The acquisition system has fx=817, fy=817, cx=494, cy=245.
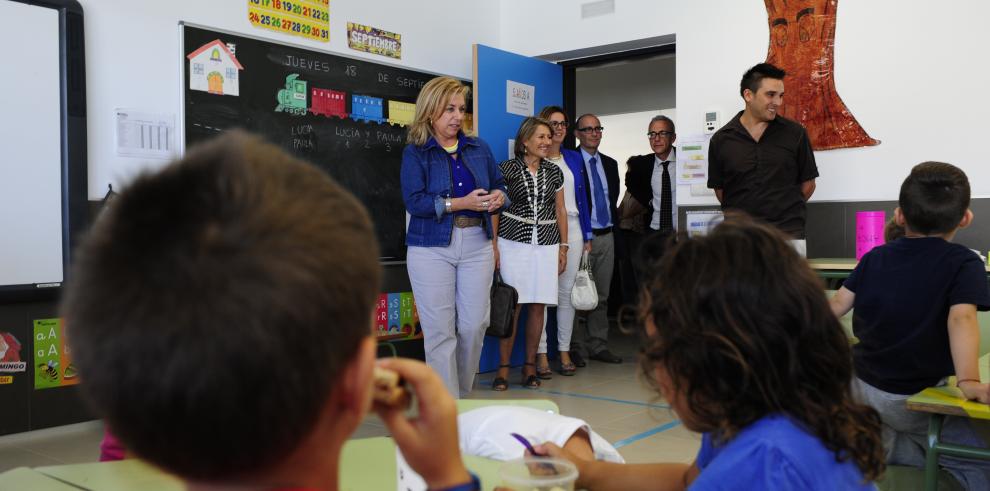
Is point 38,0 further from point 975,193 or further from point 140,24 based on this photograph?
point 975,193

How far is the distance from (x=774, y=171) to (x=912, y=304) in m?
2.18

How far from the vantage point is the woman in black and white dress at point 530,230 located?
4887 millimetres

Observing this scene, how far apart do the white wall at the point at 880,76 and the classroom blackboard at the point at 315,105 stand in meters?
1.74

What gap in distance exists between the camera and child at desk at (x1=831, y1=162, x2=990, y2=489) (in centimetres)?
205

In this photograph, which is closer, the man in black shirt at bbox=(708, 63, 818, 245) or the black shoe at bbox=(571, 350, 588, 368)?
the man in black shirt at bbox=(708, 63, 818, 245)

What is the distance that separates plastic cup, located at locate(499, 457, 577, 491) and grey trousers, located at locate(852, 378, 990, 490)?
122 cm

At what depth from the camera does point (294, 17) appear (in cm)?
455

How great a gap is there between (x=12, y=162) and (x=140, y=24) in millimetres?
900

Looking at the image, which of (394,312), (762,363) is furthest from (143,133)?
(762,363)

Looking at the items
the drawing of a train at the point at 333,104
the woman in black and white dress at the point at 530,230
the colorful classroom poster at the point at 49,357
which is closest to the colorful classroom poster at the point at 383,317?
the woman in black and white dress at the point at 530,230

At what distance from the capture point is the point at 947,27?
4336mm

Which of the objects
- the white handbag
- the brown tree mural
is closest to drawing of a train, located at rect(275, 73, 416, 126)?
the white handbag

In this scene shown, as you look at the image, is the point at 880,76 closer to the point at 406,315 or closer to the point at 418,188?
the point at 418,188

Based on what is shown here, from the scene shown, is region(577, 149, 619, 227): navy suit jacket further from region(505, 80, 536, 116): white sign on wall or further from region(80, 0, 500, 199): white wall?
region(80, 0, 500, 199): white wall
